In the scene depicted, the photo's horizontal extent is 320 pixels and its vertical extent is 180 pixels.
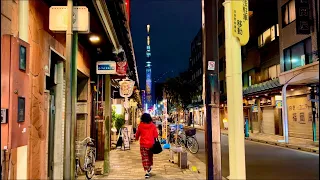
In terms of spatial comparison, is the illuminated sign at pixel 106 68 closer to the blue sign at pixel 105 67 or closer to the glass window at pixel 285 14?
the blue sign at pixel 105 67

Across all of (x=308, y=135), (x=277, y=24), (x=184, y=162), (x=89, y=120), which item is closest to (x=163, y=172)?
(x=184, y=162)

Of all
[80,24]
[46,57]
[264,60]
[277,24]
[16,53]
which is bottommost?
[16,53]

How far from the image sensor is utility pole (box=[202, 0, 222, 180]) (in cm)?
660

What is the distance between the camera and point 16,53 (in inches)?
162

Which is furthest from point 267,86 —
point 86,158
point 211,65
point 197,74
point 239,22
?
point 197,74

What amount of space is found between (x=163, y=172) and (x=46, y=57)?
20.2 ft

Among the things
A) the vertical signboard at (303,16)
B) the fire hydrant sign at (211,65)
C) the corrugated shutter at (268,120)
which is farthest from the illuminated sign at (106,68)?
the corrugated shutter at (268,120)

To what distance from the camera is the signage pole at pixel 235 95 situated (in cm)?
437

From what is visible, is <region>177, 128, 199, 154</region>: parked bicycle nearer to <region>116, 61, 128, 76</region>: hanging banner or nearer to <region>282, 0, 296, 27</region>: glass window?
<region>116, 61, 128, 76</region>: hanging banner

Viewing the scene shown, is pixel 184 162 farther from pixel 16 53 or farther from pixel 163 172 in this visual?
pixel 16 53

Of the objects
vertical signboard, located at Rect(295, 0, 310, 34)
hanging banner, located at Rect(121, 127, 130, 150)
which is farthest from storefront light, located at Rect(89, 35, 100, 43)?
vertical signboard, located at Rect(295, 0, 310, 34)

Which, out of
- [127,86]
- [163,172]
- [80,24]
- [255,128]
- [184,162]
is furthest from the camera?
[255,128]

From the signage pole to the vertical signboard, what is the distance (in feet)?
67.8

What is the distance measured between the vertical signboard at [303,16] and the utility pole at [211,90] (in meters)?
18.5
